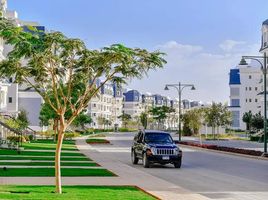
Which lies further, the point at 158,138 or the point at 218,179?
the point at 158,138

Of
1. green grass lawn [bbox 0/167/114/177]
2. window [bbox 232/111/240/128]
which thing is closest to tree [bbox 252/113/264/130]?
green grass lawn [bbox 0/167/114/177]

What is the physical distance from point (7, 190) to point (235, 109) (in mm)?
122464

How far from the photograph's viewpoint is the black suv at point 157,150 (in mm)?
27000

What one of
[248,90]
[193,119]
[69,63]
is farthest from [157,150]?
[248,90]

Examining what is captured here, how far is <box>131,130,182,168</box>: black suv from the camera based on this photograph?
27.0m

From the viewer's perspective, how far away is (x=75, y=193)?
15.0m

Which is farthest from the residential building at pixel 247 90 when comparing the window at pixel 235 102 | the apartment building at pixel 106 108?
the apartment building at pixel 106 108

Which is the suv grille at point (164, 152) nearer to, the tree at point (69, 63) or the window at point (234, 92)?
the tree at point (69, 63)

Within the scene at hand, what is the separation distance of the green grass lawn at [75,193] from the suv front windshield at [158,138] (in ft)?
37.3

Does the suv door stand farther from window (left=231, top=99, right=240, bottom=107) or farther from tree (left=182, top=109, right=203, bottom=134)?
window (left=231, top=99, right=240, bottom=107)

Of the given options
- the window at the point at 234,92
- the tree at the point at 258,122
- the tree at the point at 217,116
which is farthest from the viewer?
the window at the point at 234,92

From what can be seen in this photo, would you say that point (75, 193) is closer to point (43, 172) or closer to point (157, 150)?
point (43, 172)

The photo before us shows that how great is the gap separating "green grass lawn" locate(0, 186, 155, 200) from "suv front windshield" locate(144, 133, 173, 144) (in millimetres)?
11380

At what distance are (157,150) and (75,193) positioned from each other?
1239 centimetres
